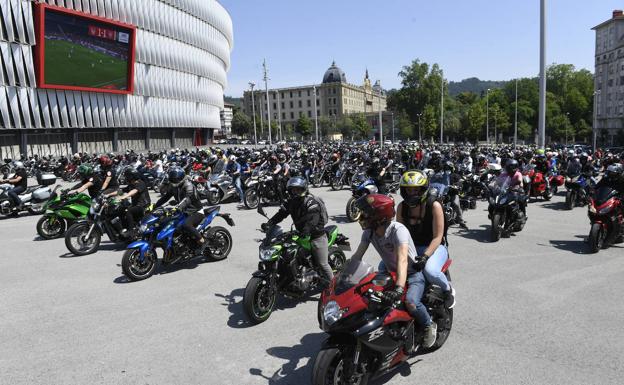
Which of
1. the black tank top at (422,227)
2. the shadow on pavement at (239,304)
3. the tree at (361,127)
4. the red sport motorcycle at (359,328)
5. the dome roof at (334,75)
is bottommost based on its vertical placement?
the shadow on pavement at (239,304)

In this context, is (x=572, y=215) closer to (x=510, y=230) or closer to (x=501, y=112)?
(x=510, y=230)

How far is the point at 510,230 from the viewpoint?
31.2ft

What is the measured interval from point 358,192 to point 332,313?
23.8ft

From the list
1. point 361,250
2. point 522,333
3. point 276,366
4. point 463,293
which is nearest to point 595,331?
point 522,333

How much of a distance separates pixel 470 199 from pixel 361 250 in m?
10.2

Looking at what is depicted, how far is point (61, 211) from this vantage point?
33.7 feet

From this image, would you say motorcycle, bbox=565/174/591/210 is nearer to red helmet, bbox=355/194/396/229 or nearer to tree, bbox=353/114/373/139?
red helmet, bbox=355/194/396/229

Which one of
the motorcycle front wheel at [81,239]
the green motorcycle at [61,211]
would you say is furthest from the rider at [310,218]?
the green motorcycle at [61,211]

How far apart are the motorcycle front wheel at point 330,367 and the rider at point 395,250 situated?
0.58 metres

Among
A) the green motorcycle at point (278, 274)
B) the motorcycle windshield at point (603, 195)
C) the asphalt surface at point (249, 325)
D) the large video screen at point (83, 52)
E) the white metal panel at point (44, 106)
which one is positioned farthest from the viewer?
the white metal panel at point (44, 106)

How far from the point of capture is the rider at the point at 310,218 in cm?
Result: 567

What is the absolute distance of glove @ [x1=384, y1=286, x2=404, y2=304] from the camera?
11.2ft

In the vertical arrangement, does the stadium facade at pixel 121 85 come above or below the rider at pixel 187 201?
above

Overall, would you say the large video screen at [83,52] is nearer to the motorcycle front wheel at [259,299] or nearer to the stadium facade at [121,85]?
the stadium facade at [121,85]
